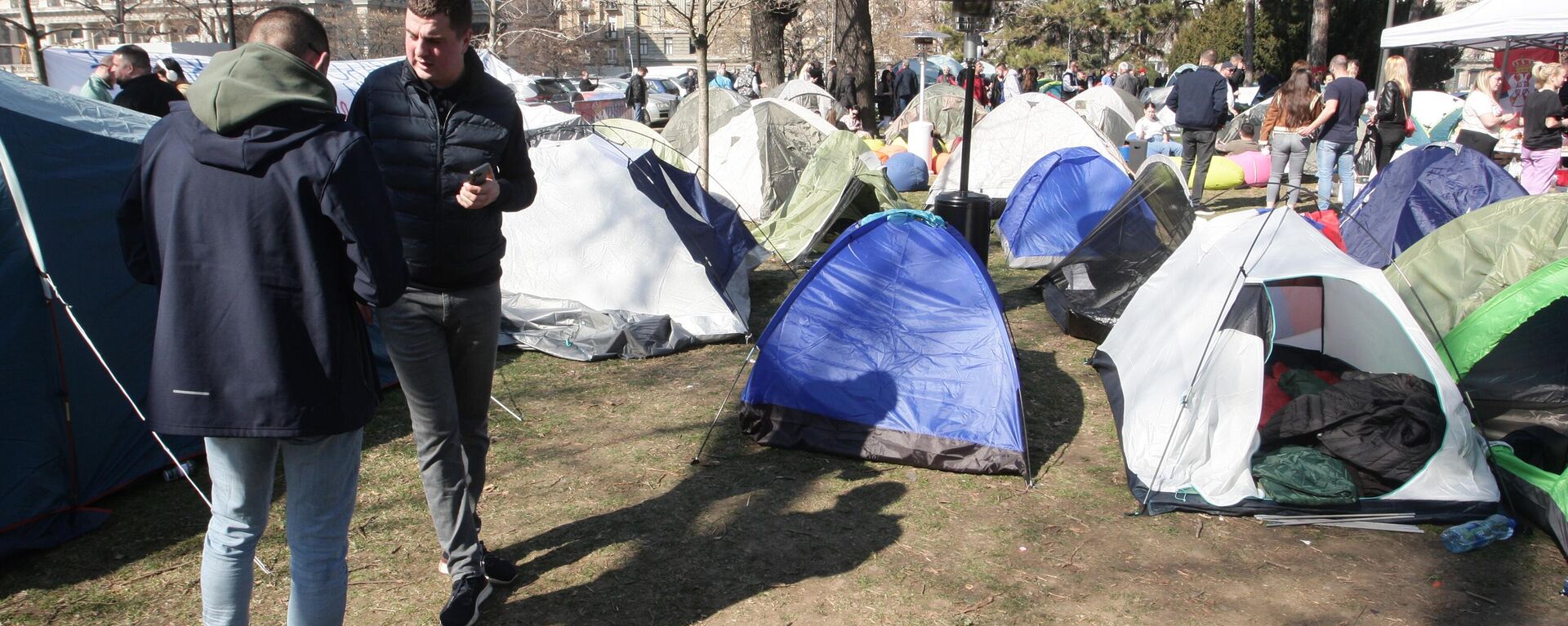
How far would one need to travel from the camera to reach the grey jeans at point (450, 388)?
281 centimetres

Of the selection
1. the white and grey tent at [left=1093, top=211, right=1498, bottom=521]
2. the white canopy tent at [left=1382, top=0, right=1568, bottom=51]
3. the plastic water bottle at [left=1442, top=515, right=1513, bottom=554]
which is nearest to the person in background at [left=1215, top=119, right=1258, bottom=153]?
the white canopy tent at [left=1382, top=0, right=1568, bottom=51]

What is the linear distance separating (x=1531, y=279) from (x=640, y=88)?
17.6m

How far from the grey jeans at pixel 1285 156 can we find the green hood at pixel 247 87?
30.5 ft

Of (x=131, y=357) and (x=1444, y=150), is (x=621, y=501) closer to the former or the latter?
(x=131, y=357)

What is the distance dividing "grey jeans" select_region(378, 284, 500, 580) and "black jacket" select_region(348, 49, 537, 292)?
9cm

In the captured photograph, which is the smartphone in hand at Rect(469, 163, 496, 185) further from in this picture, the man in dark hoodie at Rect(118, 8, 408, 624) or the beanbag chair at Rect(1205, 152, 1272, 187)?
the beanbag chair at Rect(1205, 152, 1272, 187)

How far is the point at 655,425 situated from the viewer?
4.94m

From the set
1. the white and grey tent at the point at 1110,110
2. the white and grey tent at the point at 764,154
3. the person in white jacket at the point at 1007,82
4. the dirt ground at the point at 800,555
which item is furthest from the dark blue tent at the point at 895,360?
the person in white jacket at the point at 1007,82

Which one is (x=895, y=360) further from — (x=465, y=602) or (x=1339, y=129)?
(x=1339, y=129)

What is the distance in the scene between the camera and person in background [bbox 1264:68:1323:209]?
9.59 m

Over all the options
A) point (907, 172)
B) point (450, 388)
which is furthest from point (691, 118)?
point (450, 388)

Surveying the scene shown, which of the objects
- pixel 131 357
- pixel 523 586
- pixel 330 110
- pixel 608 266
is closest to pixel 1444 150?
pixel 608 266

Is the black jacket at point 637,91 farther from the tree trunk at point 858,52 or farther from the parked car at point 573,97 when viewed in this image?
the tree trunk at point 858,52

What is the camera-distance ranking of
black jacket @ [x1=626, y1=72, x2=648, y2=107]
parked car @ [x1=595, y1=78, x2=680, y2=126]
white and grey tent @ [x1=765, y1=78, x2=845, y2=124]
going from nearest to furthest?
white and grey tent @ [x1=765, y1=78, x2=845, y2=124], black jacket @ [x1=626, y1=72, x2=648, y2=107], parked car @ [x1=595, y1=78, x2=680, y2=126]
